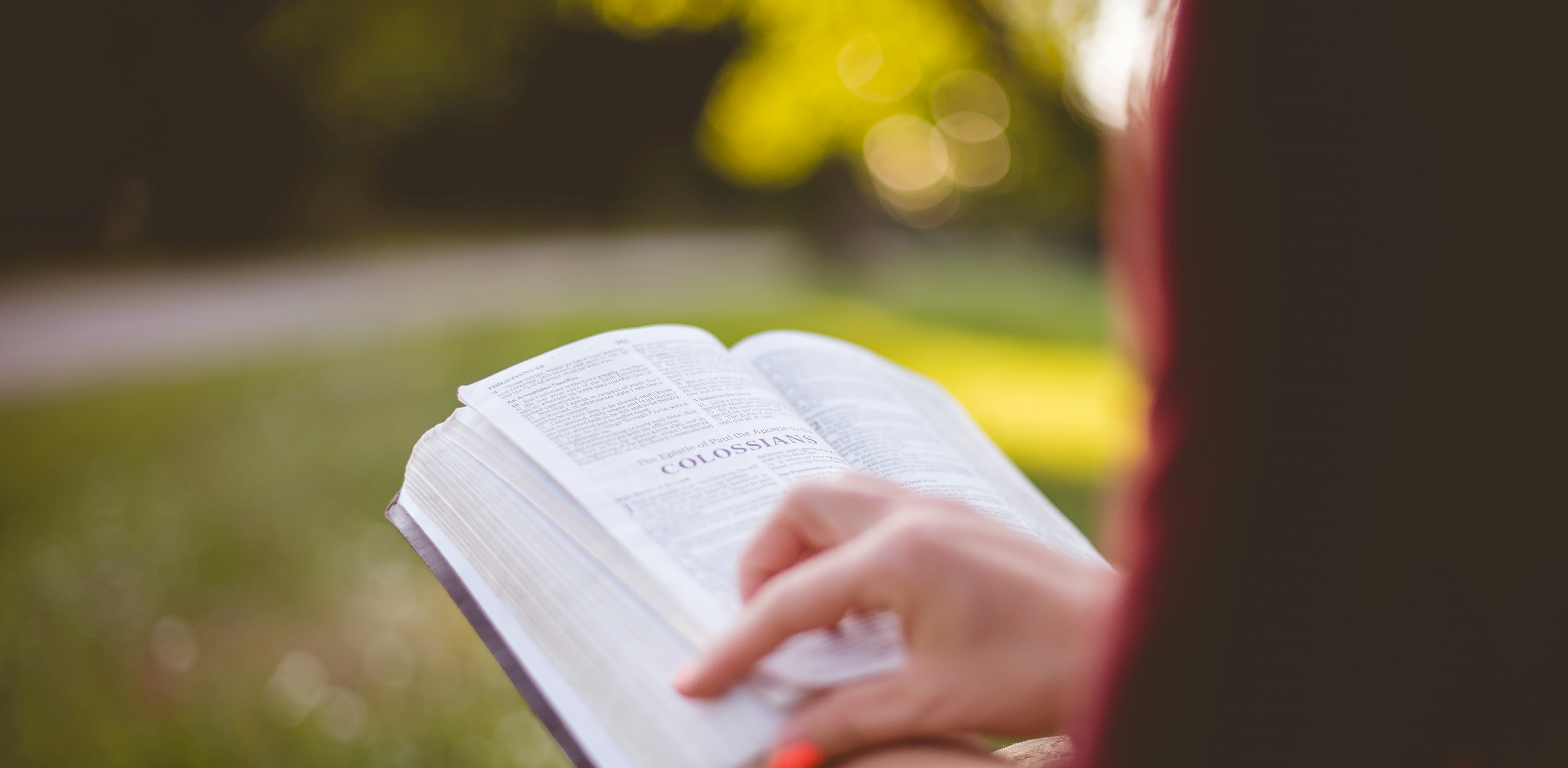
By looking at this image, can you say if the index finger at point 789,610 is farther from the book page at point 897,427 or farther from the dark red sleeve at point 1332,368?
the book page at point 897,427

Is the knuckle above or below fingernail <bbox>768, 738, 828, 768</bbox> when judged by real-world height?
above

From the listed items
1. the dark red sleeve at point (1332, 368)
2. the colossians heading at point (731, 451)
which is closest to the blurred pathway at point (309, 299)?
the colossians heading at point (731, 451)

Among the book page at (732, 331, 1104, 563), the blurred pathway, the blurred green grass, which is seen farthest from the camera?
Result: the blurred pathway

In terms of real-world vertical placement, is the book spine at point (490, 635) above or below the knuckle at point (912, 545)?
below

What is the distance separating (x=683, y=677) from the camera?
65 cm

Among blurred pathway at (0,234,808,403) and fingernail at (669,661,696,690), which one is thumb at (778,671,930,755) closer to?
fingernail at (669,661,696,690)

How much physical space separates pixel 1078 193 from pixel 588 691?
12905mm

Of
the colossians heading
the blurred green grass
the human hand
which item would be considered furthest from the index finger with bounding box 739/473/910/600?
the blurred green grass

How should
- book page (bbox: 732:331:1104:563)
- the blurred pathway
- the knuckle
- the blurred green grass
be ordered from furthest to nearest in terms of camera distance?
the blurred pathway
the blurred green grass
book page (bbox: 732:331:1104:563)
the knuckle

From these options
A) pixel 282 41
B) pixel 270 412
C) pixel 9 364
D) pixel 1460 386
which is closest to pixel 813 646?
pixel 1460 386

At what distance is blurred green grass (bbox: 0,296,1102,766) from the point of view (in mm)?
2391

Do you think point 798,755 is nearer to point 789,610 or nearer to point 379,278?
point 789,610

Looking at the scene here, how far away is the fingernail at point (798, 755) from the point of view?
618 millimetres

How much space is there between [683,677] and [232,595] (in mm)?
3192
